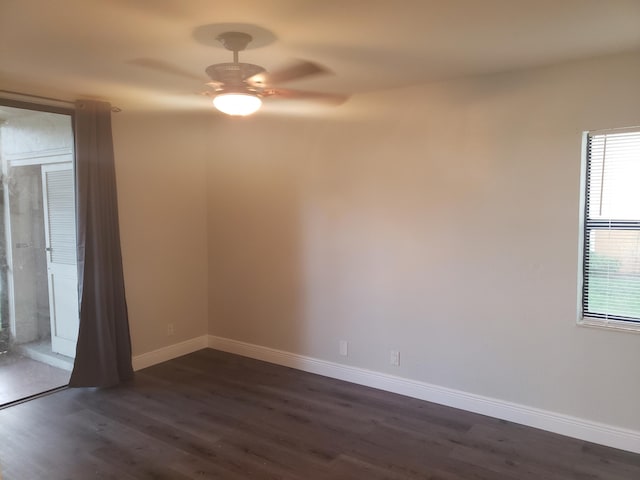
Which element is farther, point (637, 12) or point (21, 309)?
point (21, 309)

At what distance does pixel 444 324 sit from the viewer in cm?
353

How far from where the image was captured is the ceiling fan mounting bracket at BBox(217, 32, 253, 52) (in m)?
2.40

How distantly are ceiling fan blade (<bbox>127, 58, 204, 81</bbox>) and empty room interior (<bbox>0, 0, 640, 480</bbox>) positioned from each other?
0.08 feet

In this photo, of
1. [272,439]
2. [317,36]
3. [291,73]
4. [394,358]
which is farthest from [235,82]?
[394,358]

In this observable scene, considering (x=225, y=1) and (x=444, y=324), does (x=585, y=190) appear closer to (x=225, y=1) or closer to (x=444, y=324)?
(x=444, y=324)

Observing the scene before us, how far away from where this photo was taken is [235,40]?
8.04 ft

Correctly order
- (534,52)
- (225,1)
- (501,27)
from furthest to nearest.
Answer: (534,52) → (501,27) → (225,1)

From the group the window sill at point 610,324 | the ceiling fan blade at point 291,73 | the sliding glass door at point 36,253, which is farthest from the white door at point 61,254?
the window sill at point 610,324

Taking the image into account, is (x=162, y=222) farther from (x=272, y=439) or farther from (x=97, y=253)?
(x=272, y=439)

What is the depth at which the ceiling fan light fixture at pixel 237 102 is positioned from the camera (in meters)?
2.60

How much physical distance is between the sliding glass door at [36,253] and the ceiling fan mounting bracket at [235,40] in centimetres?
198

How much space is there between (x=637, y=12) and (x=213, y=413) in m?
3.56

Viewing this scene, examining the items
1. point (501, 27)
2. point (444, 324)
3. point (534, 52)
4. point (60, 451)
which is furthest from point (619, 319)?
point (60, 451)

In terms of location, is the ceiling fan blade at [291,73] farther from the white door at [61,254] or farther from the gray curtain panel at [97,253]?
the white door at [61,254]
